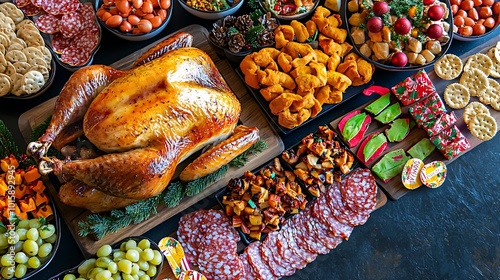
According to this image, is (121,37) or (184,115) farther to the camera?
(121,37)

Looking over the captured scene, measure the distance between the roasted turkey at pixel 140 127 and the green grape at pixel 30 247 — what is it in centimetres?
24

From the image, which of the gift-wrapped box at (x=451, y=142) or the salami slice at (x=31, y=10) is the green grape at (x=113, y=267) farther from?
the gift-wrapped box at (x=451, y=142)

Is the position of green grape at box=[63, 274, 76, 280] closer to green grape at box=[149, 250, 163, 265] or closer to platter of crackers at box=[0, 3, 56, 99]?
green grape at box=[149, 250, 163, 265]

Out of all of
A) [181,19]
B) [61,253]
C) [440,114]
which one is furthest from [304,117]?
[61,253]

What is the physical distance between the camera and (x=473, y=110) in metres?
3.02

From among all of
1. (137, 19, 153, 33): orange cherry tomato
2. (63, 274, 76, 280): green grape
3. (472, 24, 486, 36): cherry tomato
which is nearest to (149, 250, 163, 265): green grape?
(63, 274, 76, 280): green grape

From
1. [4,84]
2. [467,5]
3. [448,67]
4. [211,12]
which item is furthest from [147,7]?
[467,5]

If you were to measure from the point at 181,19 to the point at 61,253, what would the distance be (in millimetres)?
A: 1439

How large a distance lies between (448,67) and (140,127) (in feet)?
Result: 5.76

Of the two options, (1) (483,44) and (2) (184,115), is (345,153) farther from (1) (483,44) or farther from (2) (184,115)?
(1) (483,44)

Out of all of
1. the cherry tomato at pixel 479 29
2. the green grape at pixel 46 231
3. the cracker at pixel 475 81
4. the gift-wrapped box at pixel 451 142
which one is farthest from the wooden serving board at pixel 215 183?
the cherry tomato at pixel 479 29

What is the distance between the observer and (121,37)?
9.87 feet

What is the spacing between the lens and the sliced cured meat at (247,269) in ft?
8.95

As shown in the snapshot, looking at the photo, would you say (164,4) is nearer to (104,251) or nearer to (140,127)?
(140,127)
